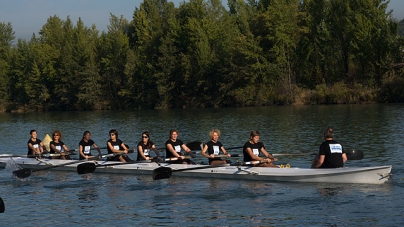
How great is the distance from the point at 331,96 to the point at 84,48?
1527 inches

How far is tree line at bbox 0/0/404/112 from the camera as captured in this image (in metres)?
61.4

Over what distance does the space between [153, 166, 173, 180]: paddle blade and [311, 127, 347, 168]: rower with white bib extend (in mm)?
4310

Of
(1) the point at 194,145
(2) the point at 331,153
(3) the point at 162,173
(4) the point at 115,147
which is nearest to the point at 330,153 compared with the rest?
(2) the point at 331,153

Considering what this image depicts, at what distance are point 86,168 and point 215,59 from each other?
5391 centimetres

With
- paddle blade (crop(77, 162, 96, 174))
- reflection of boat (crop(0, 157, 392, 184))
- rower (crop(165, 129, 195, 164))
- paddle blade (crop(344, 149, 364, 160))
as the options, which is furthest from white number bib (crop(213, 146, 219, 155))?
paddle blade (crop(77, 162, 96, 174))

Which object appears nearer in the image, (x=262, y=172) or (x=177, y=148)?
(x=262, y=172)

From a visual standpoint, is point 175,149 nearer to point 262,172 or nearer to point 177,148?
point 177,148

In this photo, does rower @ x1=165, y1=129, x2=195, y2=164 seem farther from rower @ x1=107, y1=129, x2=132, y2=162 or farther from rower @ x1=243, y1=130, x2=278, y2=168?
rower @ x1=243, y1=130, x2=278, y2=168

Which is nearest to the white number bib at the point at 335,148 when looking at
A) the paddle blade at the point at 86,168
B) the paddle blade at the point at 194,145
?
the paddle blade at the point at 194,145

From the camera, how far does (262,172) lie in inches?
717

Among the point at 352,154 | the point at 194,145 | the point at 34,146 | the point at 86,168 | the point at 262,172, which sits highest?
the point at 34,146

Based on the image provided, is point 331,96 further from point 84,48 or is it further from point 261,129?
point 84,48

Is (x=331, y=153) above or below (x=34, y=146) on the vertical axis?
below

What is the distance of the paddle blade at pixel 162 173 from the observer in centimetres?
1845
